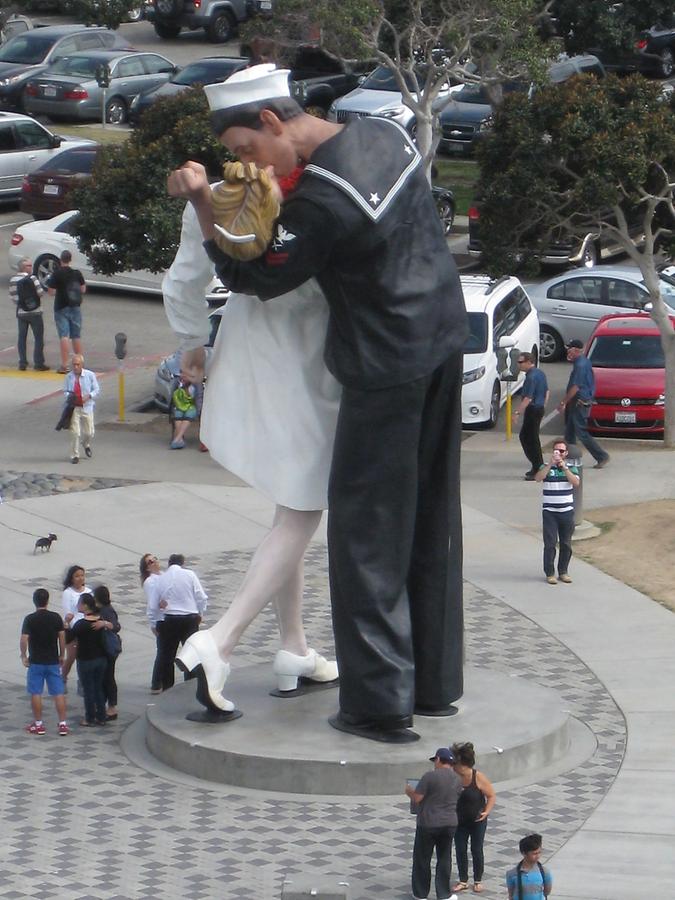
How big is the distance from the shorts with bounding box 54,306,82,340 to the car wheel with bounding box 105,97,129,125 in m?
17.1

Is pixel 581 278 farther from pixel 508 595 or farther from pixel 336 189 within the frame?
pixel 336 189

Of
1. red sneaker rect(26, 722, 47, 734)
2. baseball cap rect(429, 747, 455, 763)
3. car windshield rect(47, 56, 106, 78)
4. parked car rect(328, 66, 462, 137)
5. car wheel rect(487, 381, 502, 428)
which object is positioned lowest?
car wheel rect(487, 381, 502, 428)

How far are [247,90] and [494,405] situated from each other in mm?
12954

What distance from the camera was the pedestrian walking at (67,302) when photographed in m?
22.9

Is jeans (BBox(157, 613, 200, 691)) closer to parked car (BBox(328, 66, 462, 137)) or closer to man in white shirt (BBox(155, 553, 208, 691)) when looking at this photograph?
man in white shirt (BBox(155, 553, 208, 691))

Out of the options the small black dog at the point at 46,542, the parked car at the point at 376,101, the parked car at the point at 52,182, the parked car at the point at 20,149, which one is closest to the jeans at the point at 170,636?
the small black dog at the point at 46,542

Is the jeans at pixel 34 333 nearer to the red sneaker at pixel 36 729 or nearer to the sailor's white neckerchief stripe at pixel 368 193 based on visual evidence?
the red sneaker at pixel 36 729

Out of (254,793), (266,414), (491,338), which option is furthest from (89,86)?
(254,793)

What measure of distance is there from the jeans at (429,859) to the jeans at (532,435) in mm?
10394

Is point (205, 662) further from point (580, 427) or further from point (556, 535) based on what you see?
point (580, 427)

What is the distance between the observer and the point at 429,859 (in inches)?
359

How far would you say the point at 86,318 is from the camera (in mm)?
26719

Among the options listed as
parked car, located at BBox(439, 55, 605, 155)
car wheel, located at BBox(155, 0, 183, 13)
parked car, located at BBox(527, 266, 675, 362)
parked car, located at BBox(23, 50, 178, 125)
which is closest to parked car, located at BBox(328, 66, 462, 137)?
parked car, located at BBox(439, 55, 605, 155)

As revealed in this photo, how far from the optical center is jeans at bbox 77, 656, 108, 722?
11.7m
